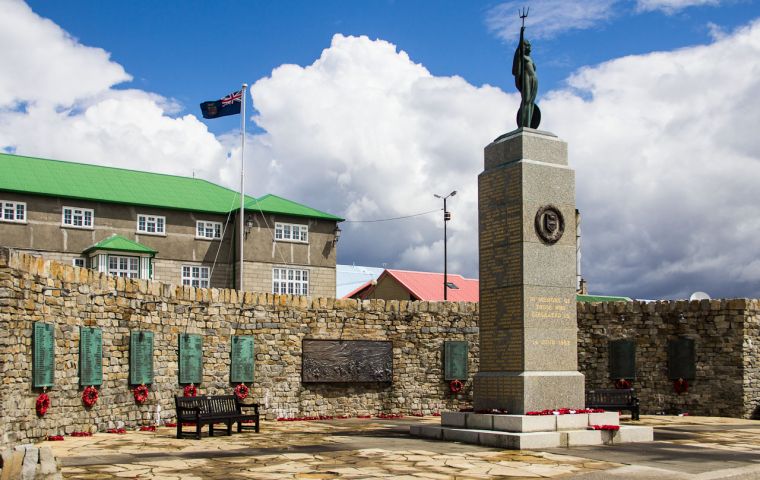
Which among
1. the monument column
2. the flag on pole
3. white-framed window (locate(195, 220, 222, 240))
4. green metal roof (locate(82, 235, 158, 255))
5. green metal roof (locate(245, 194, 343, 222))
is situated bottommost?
the monument column

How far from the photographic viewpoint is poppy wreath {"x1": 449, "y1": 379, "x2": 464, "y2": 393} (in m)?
20.3

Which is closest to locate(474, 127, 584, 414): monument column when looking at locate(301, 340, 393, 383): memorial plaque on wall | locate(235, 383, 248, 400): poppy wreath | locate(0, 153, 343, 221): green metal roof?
locate(301, 340, 393, 383): memorial plaque on wall

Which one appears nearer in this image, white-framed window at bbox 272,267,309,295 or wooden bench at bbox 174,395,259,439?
wooden bench at bbox 174,395,259,439

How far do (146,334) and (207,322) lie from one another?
1.90 meters

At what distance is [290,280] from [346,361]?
17.7 m

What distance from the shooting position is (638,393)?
20250 millimetres

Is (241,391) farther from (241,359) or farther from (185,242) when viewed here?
(185,242)

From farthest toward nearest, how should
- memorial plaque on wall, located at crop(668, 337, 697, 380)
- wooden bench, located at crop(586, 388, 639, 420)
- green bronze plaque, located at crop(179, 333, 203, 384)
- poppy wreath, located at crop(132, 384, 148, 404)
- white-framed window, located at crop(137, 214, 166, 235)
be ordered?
1. white-framed window, located at crop(137, 214, 166, 235)
2. memorial plaque on wall, located at crop(668, 337, 697, 380)
3. wooden bench, located at crop(586, 388, 639, 420)
4. green bronze plaque, located at crop(179, 333, 203, 384)
5. poppy wreath, located at crop(132, 384, 148, 404)

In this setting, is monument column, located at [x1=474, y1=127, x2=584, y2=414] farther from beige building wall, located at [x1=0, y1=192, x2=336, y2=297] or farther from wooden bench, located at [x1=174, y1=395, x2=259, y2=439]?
beige building wall, located at [x1=0, y1=192, x2=336, y2=297]

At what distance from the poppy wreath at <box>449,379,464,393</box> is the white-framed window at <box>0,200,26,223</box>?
19.6 meters

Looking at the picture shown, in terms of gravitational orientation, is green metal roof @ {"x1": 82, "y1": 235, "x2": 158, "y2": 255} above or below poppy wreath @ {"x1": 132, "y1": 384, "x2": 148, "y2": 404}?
above

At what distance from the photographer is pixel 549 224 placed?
13.1m

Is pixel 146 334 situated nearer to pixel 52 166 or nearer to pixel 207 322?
pixel 207 322

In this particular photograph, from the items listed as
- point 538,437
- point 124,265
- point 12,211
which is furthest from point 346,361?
point 12,211
